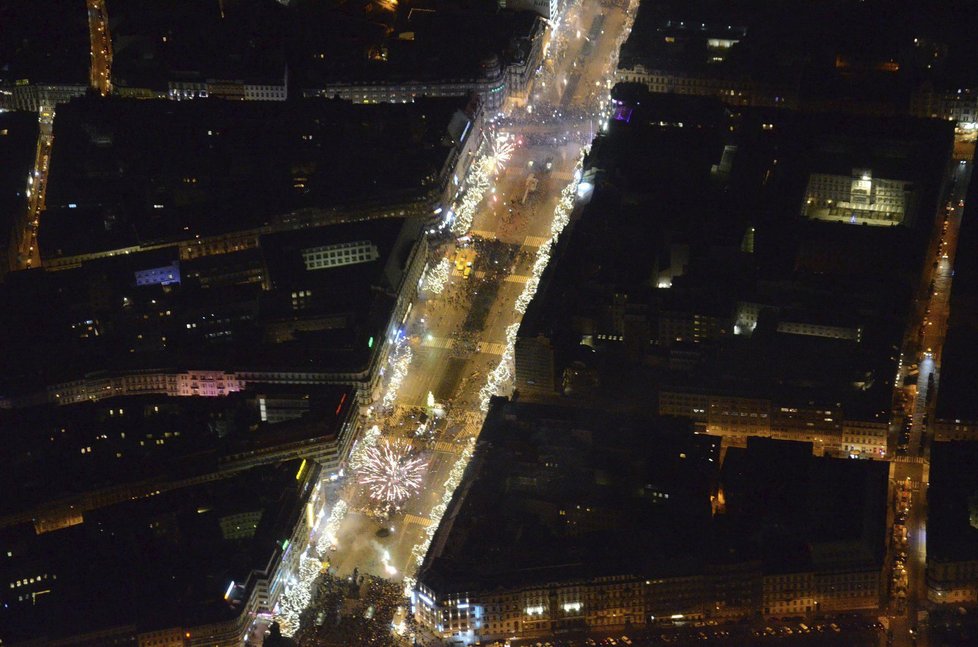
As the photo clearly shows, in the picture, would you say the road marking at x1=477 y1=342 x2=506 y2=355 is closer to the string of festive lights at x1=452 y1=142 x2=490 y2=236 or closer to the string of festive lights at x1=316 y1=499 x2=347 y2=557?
the string of festive lights at x1=452 y1=142 x2=490 y2=236

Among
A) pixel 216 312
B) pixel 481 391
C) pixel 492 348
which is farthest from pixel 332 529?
pixel 216 312

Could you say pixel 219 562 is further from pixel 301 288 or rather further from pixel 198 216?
pixel 198 216

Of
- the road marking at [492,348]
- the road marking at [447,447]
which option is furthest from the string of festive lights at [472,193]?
the road marking at [447,447]

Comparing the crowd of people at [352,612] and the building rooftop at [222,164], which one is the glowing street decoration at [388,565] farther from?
the building rooftop at [222,164]

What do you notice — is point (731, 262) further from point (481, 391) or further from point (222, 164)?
point (222, 164)

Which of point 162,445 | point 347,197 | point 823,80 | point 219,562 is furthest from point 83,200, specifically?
point 823,80

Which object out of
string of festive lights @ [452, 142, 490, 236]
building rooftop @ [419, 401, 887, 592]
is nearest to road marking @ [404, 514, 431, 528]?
building rooftop @ [419, 401, 887, 592]
